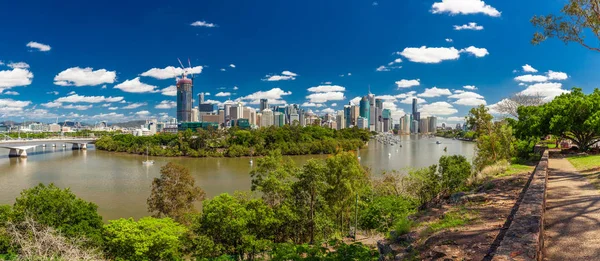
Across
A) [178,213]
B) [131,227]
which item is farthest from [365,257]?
[178,213]

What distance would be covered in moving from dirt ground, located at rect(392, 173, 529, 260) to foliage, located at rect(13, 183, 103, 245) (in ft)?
30.7

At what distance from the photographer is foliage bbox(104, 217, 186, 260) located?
9.04 m

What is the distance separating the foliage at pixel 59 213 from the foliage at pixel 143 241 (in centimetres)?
88

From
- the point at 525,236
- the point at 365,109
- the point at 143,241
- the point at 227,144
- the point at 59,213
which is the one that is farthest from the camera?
the point at 365,109

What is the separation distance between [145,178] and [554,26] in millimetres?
26759

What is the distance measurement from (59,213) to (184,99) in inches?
6660

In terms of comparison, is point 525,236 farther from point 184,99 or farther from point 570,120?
point 184,99

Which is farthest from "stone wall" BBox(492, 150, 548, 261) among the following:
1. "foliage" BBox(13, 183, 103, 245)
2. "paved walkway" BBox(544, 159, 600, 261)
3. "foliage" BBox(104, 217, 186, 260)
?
"foliage" BBox(13, 183, 103, 245)

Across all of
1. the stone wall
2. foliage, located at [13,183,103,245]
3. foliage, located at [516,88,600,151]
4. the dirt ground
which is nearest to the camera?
the stone wall

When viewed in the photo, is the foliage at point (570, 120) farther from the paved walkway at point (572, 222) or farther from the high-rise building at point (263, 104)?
the high-rise building at point (263, 104)

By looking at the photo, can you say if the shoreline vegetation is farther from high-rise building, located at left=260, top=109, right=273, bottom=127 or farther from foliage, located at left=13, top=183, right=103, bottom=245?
high-rise building, located at left=260, top=109, right=273, bottom=127

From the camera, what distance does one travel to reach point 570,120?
13.3m

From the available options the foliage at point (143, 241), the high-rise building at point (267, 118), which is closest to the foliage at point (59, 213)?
the foliage at point (143, 241)

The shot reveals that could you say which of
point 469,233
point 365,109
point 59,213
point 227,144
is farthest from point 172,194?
point 365,109
